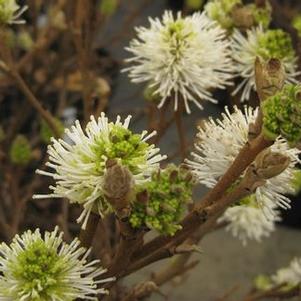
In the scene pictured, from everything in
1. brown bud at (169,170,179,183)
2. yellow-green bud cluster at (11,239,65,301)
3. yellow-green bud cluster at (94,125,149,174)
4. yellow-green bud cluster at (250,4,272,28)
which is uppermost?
yellow-green bud cluster at (250,4,272,28)

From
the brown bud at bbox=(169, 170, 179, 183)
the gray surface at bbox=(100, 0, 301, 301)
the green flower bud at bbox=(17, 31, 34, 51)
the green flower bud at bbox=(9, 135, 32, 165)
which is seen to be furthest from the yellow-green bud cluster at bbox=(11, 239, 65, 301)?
the green flower bud at bbox=(17, 31, 34, 51)

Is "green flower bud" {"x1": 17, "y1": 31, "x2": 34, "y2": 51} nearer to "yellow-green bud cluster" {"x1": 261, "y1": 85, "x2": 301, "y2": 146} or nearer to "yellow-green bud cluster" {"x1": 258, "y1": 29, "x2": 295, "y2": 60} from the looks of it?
"yellow-green bud cluster" {"x1": 258, "y1": 29, "x2": 295, "y2": 60}

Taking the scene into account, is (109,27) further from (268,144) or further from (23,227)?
Result: (268,144)

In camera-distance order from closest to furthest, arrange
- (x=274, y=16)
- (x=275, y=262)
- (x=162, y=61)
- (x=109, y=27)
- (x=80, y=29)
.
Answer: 1. (x=162, y=61)
2. (x=80, y=29)
3. (x=274, y=16)
4. (x=275, y=262)
5. (x=109, y=27)

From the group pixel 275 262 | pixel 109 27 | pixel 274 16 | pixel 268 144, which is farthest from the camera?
pixel 109 27

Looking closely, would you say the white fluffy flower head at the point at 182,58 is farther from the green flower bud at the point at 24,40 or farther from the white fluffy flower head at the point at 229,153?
the green flower bud at the point at 24,40

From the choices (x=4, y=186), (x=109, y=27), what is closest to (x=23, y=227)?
(x=4, y=186)

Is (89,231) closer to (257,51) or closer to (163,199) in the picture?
(163,199)

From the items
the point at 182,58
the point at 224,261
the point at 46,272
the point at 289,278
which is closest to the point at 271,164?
the point at 46,272

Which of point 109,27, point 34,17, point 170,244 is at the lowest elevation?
point 170,244
